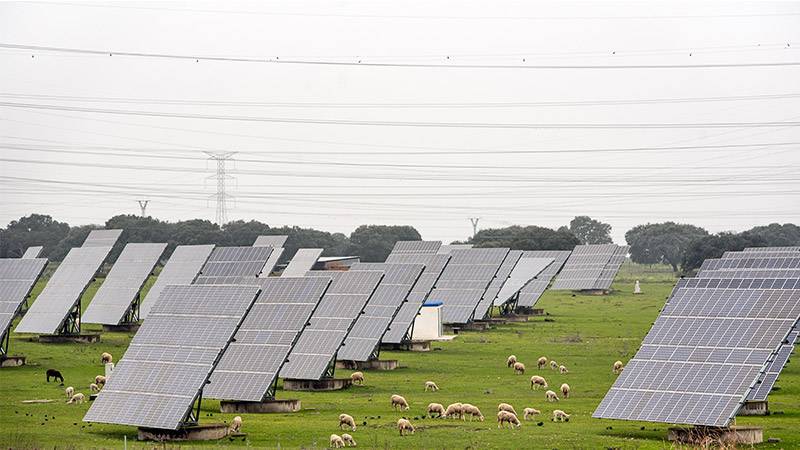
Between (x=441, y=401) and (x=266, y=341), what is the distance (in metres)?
6.59

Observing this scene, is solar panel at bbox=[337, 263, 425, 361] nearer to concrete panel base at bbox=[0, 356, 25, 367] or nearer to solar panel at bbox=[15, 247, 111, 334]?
concrete panel base at bbox=[0, 356, 25, 367]

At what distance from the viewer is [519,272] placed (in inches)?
4075

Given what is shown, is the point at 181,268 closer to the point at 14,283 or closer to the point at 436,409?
the point at 14,283

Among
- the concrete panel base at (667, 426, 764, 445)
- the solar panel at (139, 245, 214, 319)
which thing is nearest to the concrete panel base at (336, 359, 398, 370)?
the solar panel at (139, 245, 214, 319)

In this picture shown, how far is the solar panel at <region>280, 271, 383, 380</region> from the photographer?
5144 cm

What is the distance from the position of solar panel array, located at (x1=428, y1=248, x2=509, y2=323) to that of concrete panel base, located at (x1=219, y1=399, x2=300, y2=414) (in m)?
39.8

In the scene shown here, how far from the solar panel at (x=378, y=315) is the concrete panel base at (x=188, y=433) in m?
19.6

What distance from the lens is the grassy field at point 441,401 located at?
120 feet

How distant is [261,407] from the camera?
44.1 meters

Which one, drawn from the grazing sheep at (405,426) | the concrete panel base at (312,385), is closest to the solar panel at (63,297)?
the concrete panel base at (312,385)

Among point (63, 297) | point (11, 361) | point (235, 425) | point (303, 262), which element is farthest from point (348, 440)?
point (303, 262)

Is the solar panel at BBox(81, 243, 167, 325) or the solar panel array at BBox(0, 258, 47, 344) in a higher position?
the solar panel at BBox(81, 243, 167, 325)

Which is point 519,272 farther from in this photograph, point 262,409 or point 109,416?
point 109,416

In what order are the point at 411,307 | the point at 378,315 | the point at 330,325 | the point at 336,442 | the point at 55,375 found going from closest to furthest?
the point at 336,442 < the point at 55,375 < the point at 330,325 < the point at 378,315 < the point at 411,307
